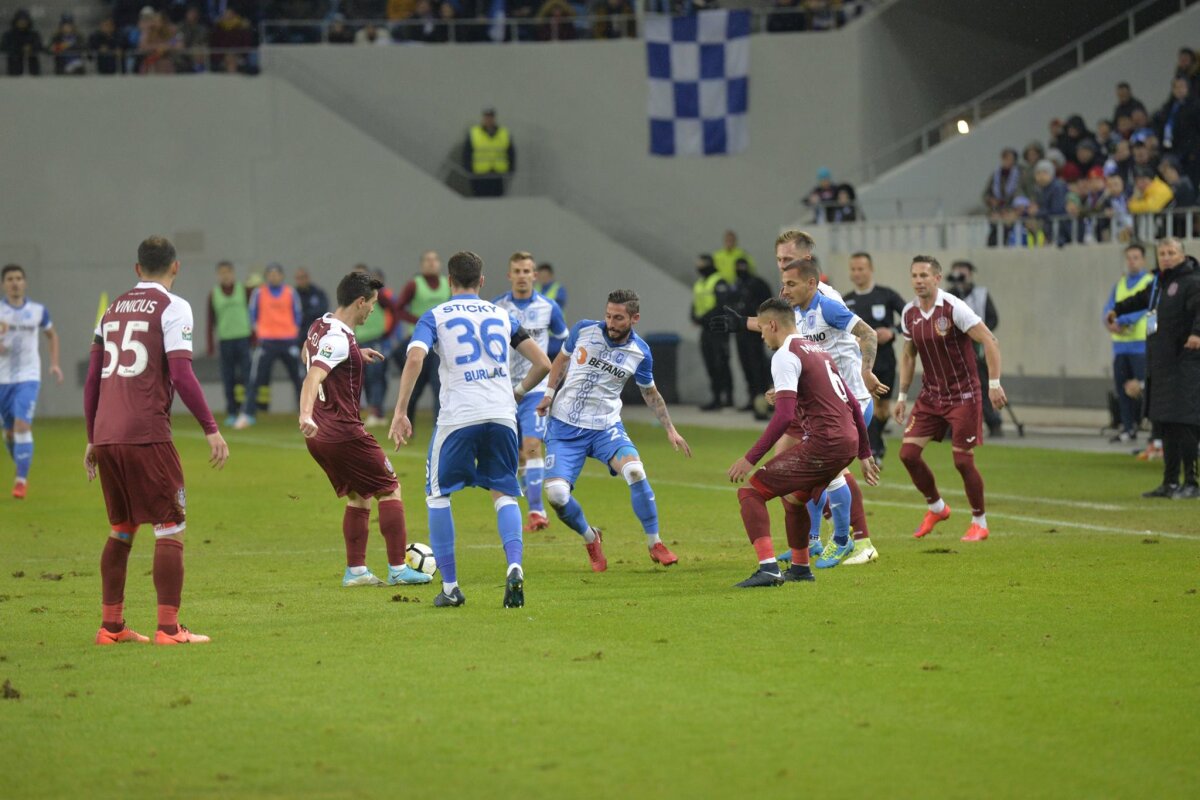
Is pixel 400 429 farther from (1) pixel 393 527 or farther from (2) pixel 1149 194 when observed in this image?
(2) pixel 1149 194

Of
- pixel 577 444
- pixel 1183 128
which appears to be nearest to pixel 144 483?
pixel 577 444

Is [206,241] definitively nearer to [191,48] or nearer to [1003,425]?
[191,48]

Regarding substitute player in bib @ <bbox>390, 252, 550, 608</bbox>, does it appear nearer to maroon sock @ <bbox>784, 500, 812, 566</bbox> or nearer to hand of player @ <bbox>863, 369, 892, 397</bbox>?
maroon sock @ <bbox>784, 500, 812, 566</bbox>

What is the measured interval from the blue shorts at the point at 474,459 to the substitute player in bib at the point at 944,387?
380 cm

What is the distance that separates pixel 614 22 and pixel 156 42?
803cm

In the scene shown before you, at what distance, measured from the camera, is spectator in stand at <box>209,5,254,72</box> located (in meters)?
29.5

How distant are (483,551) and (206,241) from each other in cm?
1823

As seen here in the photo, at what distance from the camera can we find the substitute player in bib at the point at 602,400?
1160 centimetres

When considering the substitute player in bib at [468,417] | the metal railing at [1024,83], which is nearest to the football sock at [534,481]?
the substitute player in bib at [468,417]

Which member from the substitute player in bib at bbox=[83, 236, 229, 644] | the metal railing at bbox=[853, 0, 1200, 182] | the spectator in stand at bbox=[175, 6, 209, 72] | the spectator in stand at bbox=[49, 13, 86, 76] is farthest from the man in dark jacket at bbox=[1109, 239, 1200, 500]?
the spectator in stand at bbox=[49, 13, 86, 76]

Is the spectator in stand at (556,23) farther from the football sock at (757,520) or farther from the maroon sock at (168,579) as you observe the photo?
the maroon sock at (168,579)

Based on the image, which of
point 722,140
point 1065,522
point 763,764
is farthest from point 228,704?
point 722,140

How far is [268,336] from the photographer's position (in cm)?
2609

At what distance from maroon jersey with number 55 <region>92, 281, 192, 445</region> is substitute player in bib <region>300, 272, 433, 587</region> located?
1.46 m
